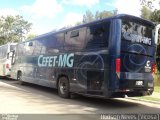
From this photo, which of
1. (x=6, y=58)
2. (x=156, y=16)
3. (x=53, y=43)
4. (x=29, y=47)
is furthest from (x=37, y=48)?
(x=156, y=16)

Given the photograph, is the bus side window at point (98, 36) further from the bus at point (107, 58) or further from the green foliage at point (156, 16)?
the green foliage at point (156, 16)

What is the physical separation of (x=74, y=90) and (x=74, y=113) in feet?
9.62

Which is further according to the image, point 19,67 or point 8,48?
point 8,48

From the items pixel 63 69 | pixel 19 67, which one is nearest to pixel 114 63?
pixel 63 69

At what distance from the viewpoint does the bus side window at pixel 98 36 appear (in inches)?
440

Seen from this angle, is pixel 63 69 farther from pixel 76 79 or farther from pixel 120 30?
pixel 120 30

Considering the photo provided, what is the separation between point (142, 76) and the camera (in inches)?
459

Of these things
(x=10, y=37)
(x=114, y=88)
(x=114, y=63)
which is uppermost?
(x=10, y=37)

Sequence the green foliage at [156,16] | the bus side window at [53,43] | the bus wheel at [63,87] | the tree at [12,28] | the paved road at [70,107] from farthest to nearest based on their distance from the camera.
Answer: the tree at [12,28], the green foliage at [156,16], the bus side window at [53,43], the bus wheel at [63,87], the paved road at [70,107]

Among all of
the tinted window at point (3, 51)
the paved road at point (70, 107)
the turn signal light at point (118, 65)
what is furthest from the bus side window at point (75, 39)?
the tinted window at point (3, 51)

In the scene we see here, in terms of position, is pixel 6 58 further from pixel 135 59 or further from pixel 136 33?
pixel 135 59

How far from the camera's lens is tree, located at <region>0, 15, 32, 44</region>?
6178cm

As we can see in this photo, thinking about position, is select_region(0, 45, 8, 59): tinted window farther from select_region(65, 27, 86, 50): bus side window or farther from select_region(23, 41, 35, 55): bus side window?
select_region(65, 27, 86, 50): bus side window

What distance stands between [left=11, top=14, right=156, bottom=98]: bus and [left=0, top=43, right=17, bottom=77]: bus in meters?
9.84
